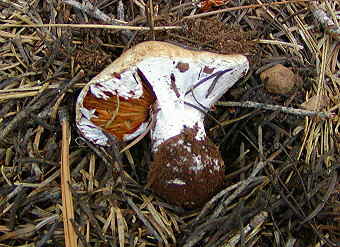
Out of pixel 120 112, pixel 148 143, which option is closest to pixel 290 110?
pixel 148 143

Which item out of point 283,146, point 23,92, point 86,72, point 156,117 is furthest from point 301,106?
point 23,92

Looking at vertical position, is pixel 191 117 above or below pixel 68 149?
above

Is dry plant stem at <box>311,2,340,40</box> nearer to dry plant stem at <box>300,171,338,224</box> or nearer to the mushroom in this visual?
the mushroom

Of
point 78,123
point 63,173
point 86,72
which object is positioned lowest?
point 63,173

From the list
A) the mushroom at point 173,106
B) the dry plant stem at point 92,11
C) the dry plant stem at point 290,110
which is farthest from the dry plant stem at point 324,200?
the dry plant stem at point 92,11

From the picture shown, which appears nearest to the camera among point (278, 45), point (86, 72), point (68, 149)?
point (68, 149)

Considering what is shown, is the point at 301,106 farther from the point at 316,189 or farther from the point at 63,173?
the point at 63,173

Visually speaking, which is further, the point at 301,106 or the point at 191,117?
the point at 301,106
